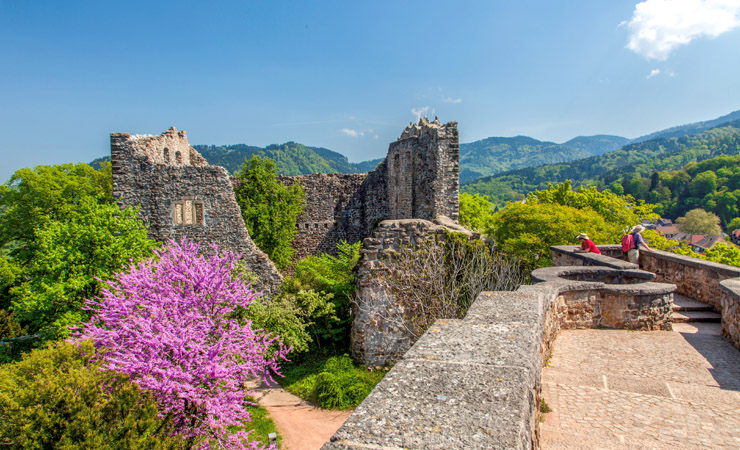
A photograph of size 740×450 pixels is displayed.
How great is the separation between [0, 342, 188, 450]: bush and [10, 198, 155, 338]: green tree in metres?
5.89

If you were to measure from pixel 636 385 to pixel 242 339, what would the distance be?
7.77m

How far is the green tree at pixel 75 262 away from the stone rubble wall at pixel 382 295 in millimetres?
7258

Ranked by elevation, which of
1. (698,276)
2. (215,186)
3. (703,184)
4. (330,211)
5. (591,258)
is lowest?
(698,276)

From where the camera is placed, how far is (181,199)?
14.0m

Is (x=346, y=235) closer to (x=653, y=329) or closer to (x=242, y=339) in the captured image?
(x=242, y=339)

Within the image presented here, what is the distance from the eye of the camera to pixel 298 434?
9.30 metres

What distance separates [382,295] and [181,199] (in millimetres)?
8063

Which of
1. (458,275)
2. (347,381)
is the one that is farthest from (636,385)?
(347,381)

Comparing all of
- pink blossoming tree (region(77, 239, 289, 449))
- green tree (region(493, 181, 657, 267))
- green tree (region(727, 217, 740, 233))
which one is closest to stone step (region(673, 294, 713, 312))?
green tree (region(493, 181, 657, 267))

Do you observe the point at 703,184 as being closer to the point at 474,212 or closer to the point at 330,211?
the point at 474,212

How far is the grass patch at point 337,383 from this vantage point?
32.9 ft

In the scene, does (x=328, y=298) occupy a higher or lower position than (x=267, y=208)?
lower

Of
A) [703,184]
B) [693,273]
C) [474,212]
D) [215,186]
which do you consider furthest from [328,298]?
[703,184]

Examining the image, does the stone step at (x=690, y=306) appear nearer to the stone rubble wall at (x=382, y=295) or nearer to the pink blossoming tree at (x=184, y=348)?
the stone rubble wall at (x=382, y=295)
